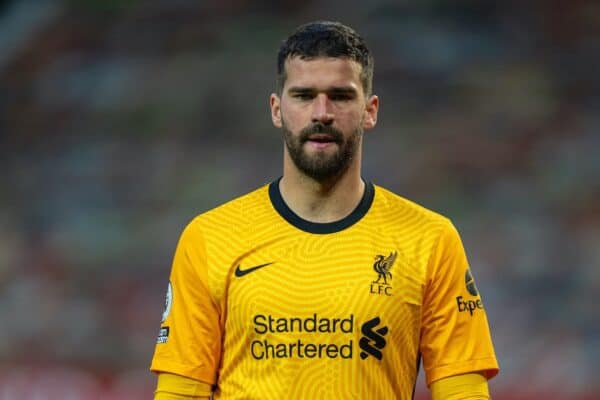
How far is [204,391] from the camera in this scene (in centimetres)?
269

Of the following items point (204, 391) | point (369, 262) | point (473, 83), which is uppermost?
point (473, 83)

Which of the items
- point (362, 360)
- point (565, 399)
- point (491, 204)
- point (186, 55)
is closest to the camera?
point (362, 360)

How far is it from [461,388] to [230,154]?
3379 millimetres

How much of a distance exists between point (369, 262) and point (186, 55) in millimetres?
3578

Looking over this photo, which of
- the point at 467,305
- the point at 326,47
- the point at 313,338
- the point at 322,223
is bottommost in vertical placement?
the point at 313,338

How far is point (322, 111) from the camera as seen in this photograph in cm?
261

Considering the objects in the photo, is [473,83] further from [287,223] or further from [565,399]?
[287,223]

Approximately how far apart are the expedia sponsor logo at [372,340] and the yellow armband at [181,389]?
1.22ft

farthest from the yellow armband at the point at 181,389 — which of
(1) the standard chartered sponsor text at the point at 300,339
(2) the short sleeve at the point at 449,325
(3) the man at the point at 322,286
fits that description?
(2) the short sleeve at the point at 449,325

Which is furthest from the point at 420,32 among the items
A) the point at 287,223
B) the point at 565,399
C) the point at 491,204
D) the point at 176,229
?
the point at 287,223

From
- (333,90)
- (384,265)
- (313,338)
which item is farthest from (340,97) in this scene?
(313,338)

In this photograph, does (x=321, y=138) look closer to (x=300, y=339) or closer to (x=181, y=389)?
(x=300, y=339)

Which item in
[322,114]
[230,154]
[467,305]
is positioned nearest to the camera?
[322,114]

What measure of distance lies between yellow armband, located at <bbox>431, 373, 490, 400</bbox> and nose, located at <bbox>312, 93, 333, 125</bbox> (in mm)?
Result: 633
